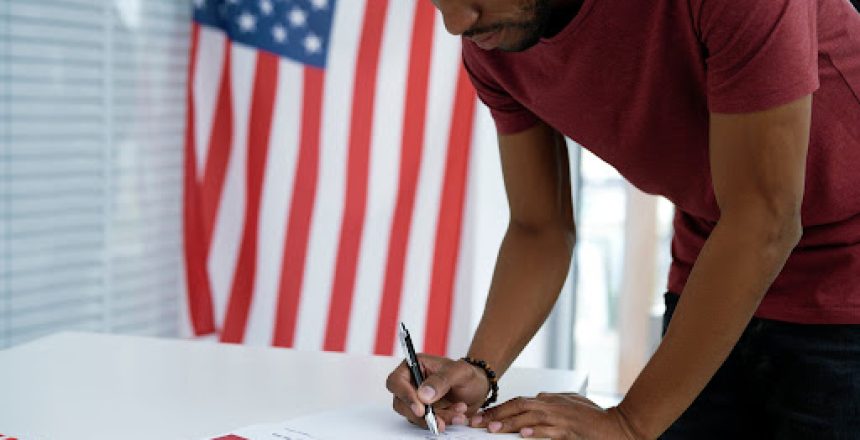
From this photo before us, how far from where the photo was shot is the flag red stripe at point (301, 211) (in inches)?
122

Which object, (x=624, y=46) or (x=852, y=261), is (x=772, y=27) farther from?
(x=852, y=261)

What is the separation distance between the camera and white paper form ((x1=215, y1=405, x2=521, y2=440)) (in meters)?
1.13

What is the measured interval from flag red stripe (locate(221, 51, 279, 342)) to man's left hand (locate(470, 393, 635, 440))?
2106 mm

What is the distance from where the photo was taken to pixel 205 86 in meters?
3.14

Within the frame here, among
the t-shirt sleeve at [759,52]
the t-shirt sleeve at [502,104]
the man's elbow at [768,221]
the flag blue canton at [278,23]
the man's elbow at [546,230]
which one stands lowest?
the man's elbow at [546,230]

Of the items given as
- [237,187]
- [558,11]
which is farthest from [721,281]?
[237,187]

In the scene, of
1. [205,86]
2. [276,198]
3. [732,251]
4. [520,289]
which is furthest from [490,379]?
[205,86]

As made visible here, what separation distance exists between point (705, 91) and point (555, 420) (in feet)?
1.30

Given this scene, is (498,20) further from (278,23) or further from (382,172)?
(278,23)

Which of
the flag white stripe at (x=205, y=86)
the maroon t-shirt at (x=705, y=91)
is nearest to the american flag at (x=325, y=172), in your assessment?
the flag white stripe at (x=205, y=86)

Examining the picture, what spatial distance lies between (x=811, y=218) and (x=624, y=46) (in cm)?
32

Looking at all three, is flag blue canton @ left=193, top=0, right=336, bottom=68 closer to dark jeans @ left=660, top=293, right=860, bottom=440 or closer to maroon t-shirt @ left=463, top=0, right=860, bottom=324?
maroon t-shirt @ left=463, top=0, right=860, bottom=324

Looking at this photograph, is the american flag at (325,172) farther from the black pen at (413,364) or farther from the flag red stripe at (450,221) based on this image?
the black pen at (413,364)

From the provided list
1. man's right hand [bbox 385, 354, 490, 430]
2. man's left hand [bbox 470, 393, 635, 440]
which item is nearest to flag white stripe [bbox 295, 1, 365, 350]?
man's right hand [bbox 385, 354, 490, 430]
